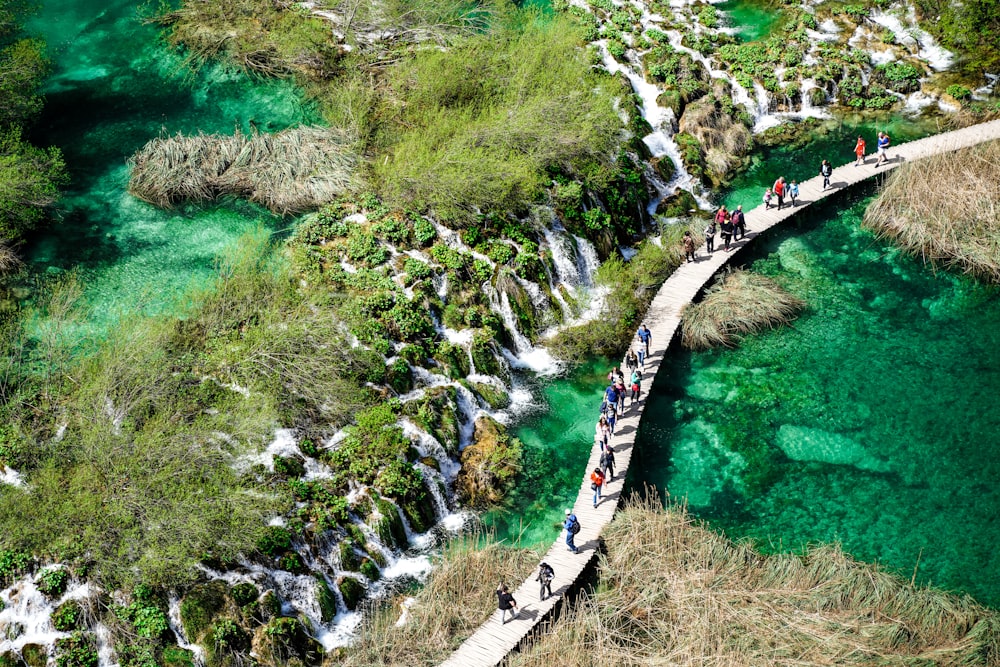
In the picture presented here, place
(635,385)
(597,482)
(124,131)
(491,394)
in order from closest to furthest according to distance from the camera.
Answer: (597,482) < (635,385) < (491,394) < (124,131)

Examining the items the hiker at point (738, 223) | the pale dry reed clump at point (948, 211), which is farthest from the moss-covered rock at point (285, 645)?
the pale dry reed clump at point (948, 211)

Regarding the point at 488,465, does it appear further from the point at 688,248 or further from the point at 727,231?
the point at 727,231

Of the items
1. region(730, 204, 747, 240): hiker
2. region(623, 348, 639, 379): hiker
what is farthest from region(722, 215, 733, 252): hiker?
region(623, 348, 639, 379): hiker

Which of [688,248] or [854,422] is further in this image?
[688,248]

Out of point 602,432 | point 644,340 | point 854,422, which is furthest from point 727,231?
point 602,432

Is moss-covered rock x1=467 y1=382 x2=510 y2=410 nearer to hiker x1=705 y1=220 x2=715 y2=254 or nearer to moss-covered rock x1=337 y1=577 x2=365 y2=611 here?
moss-covered rock x1=337 y1=577 x2=365 y2=611
